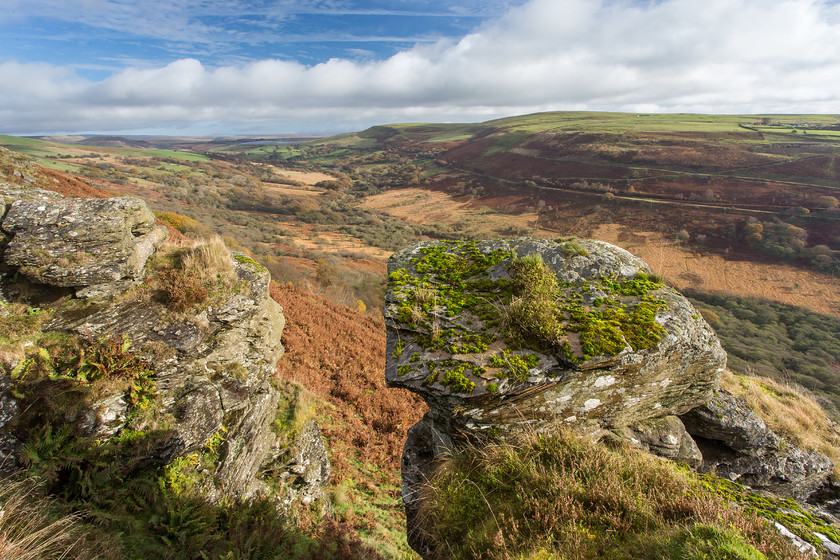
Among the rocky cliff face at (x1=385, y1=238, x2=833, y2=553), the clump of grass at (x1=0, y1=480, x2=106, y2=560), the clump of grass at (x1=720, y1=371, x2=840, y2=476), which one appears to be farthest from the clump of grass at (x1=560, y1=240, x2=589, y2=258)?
the clump of grass at (x1=0, y1=480, x2=106, y2=560)

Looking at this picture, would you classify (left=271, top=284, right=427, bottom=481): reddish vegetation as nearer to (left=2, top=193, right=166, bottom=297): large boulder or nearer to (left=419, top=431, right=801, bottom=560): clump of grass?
(left=2, top=193, right=166, bottom=297): large boulder

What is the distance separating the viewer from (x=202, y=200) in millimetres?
50906

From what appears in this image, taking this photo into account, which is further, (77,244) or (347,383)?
(347,383)

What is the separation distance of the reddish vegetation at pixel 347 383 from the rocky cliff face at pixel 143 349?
1836 millimetres

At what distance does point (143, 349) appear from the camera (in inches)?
211

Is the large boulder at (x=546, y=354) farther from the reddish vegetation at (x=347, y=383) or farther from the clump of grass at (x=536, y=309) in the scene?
the reddish vegetation at (x=347, y=383)

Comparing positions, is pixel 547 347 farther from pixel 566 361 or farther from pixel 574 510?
pixel 574 510

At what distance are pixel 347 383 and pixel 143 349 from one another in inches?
248

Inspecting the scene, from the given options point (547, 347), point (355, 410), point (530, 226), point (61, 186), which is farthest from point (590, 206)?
point (61, 186)

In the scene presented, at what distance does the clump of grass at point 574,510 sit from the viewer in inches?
94.8

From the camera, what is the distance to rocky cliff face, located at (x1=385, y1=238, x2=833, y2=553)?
3887mm

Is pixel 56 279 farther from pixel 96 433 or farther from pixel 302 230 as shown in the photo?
pixel 302 230

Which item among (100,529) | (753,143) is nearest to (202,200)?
(100,529)

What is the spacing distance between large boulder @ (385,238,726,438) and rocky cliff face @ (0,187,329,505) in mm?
3683
